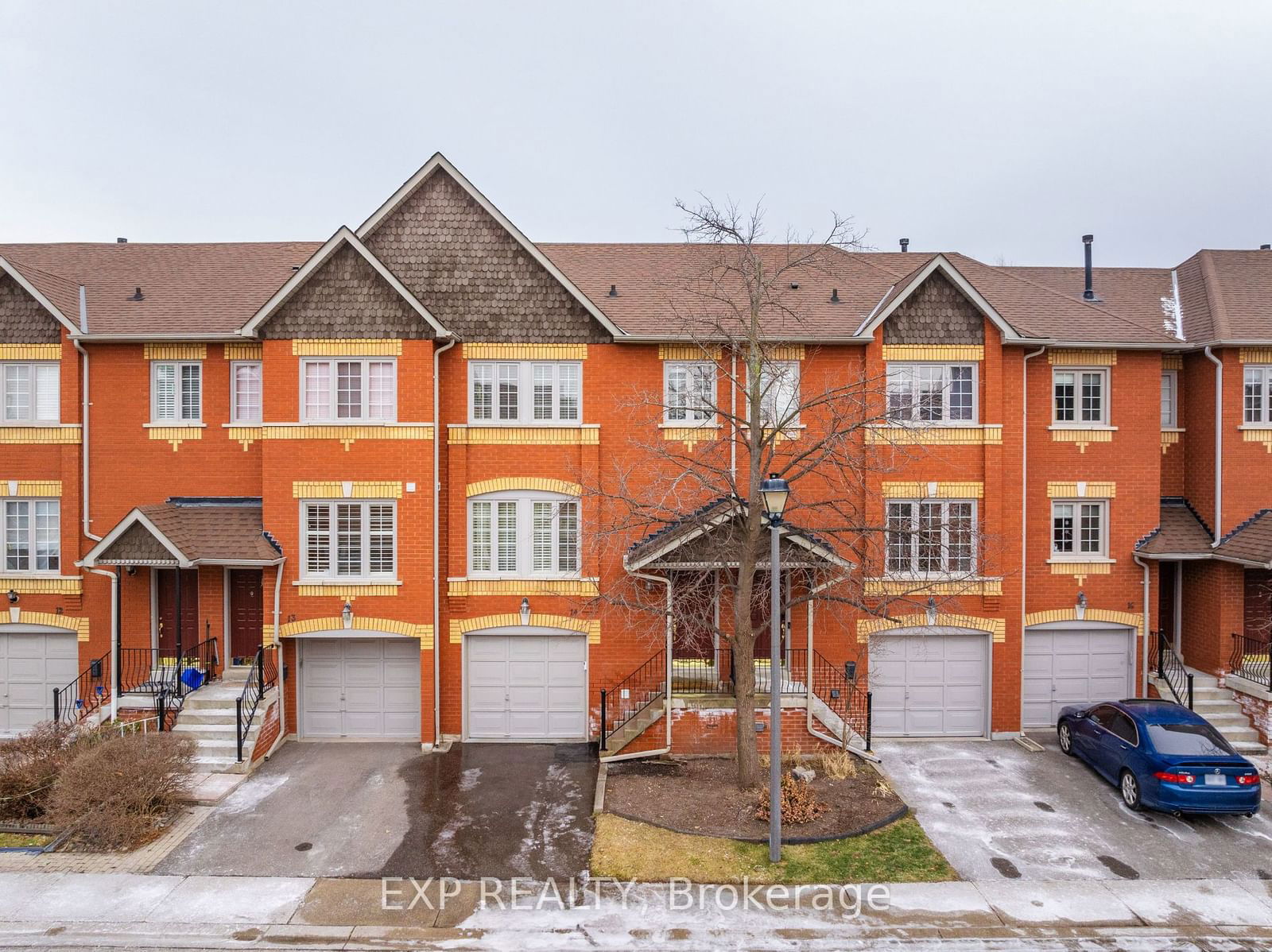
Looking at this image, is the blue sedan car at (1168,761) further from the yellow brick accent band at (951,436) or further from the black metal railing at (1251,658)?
the yellow brick accent band at (951,436)

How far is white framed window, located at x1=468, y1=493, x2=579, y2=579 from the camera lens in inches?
614

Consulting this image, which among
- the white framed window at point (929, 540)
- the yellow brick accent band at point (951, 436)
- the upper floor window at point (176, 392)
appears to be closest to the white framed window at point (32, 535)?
the upper floor window at point (176, 392)

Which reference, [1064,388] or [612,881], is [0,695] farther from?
[1064,388]

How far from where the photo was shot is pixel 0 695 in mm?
16234

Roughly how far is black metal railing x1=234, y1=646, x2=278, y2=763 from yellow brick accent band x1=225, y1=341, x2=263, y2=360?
20.3ft

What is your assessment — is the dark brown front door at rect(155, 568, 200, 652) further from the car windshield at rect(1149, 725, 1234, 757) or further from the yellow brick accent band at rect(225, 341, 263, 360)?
the car windshield at rect(1149, 725, 1234, 757)

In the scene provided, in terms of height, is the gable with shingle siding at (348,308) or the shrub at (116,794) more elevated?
the gable with shingle siding at (348,308)

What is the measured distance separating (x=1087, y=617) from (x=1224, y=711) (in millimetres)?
3027

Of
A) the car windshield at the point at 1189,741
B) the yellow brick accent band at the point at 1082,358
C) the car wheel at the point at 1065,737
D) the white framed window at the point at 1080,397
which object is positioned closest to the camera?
the car windshield at the point at 1189,741

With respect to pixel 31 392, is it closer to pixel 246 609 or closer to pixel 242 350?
pixel 242 350

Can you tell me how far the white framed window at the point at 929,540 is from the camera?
15617mm

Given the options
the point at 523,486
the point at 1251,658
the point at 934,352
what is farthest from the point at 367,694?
the point at 1251,658

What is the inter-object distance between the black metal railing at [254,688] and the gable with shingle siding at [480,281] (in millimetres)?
7720

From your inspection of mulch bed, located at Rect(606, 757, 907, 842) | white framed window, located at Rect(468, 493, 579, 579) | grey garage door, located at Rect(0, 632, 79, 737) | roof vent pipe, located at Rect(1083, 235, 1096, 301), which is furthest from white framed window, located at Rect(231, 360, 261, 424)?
roof vent pipe, located at Rect(1083, 235, 1096, 301)
